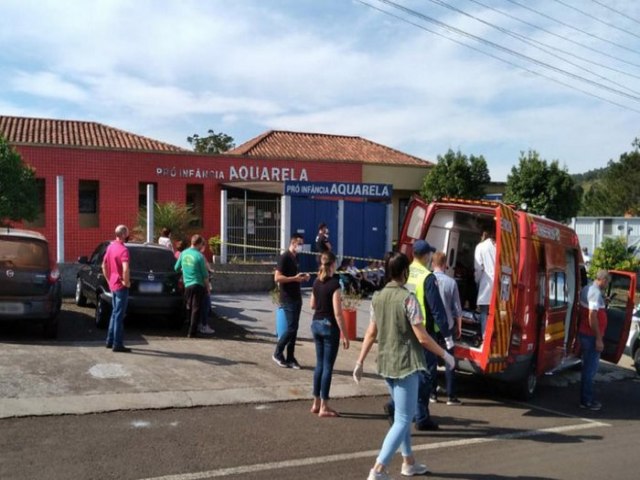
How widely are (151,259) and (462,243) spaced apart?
17.0 feet

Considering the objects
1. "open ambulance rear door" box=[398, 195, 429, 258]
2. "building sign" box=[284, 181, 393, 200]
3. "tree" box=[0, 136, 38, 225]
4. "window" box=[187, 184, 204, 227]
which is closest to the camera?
"open ambulance rear door" box=[398, 195, 429, 258]

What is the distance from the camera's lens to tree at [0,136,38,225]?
16.0 meters

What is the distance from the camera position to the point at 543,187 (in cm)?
3156

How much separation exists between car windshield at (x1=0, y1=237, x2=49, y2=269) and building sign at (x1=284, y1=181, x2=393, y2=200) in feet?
29.2

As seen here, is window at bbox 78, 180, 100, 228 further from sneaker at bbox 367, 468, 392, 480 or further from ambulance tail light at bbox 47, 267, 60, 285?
sneaker at bbox 367, 468, 392, 480

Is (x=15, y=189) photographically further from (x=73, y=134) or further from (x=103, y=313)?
(x=73, y=134)

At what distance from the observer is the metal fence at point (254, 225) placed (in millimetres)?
21562

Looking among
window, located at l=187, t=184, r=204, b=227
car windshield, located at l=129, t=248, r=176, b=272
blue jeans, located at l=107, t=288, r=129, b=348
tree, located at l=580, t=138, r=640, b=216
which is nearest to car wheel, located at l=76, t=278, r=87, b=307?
car windshield, located at l=129, t=248, r=176, b=272

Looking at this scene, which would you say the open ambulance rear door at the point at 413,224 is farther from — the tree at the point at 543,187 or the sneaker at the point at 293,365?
the tree at the point at 543,187

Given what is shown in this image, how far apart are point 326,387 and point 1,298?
17.0ft

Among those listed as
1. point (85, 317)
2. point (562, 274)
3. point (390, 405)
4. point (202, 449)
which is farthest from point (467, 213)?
point (85, 317)

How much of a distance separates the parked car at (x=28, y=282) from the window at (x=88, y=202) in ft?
47.8

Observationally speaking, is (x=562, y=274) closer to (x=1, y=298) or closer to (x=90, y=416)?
(x=90, y=416)

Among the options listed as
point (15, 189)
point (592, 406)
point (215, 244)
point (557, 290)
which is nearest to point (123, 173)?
point (215, 244)
